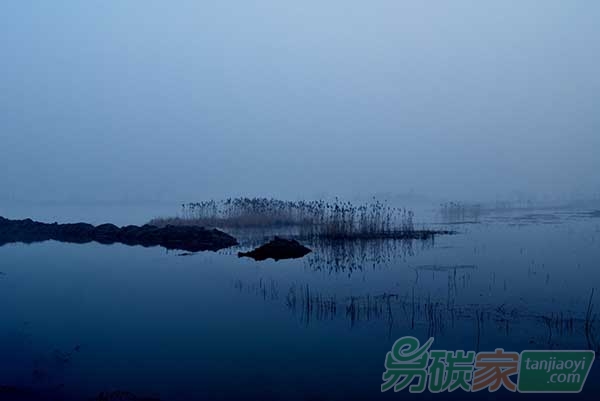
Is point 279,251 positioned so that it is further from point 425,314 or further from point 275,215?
point 275,215

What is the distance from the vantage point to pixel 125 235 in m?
23.4

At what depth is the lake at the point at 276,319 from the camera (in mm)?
5812

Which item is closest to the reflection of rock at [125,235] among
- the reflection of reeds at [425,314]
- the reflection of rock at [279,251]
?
the reflection of rock at [279,251]

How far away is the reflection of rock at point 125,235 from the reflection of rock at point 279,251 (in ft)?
10.2

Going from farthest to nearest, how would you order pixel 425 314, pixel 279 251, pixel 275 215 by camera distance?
pixel 275 215 < pixel 279 251 < pixel 425 314

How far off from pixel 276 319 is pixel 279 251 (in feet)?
24.3

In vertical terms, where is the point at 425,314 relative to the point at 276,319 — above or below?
→ above

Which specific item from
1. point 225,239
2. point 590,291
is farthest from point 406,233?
point 590,291

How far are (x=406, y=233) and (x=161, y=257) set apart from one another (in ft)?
33.1

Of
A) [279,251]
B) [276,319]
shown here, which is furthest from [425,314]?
[279,251]

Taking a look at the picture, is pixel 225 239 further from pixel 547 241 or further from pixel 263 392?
pixel 263 392

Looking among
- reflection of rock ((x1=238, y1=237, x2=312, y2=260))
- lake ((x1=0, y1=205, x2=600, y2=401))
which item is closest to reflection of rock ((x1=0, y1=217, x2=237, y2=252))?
reflection of rock ((x1=238, y1=237, x2=312, y2=260))

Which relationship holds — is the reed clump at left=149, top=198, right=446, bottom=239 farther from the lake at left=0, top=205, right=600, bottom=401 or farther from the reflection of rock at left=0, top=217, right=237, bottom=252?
the lake at left=0, top=205, right=600, bottom=401

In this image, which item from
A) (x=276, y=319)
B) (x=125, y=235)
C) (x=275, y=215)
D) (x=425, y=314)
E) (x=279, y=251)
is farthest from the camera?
(x=275, y=215)
